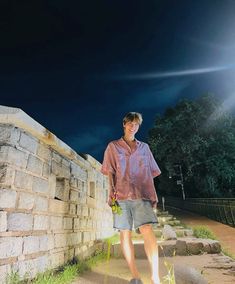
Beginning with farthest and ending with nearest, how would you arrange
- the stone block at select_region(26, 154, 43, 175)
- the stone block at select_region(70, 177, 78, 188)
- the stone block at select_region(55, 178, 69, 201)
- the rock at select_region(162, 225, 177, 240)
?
the rock at select_region(162, 225, 177, 240) < the stone block at select_region(70, 177, 78, 188) < the stone block at select_region(55, 178, 69, 201) < the stone block at select_region(26, 154, 43, 175)

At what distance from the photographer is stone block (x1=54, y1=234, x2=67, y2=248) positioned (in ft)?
12.8

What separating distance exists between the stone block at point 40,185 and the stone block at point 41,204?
0.30ft

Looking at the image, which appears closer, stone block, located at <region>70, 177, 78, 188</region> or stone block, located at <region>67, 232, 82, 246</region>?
stone block, located at <region>67, 232, 82, 246</region>

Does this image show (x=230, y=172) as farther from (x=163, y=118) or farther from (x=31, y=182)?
(x=31, y=182)

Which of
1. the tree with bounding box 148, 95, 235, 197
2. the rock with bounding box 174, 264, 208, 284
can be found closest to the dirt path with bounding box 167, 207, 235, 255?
the rock with bounding box 174, 264, 208, 284

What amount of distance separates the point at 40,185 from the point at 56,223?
701mm

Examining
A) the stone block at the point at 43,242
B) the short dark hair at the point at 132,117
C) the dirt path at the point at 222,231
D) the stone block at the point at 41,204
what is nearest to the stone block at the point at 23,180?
the stone block at the point at 41,204

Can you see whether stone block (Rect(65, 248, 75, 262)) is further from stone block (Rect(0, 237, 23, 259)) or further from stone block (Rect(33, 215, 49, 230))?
stone block (Rect(0, 237, 23, 259))

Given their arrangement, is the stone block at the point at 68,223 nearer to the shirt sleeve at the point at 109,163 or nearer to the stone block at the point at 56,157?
the stone block at the point at 56,157

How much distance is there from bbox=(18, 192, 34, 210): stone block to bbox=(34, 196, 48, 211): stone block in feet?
0.40

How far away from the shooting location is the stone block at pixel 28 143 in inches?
125

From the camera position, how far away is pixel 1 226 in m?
2.70

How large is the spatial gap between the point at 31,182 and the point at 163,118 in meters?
27.7

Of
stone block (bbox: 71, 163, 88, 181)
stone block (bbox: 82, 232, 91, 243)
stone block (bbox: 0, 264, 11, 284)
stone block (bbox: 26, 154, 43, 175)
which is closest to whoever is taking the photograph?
Result: stone block (bbox: 0, 264, 11, 284)
